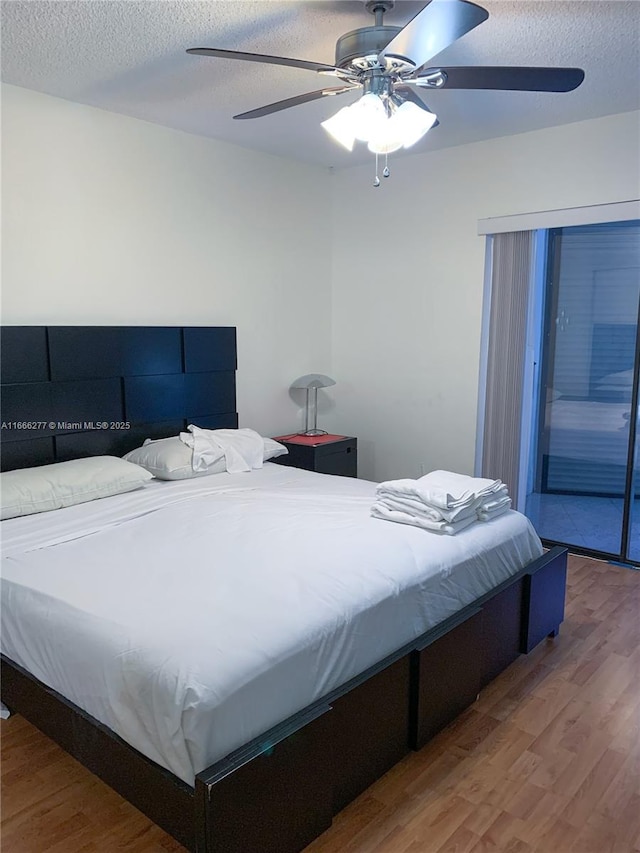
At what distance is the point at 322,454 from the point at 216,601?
2.49 metres

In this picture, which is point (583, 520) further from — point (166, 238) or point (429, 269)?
point (166, 238)

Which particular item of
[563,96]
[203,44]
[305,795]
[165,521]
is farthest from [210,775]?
[563,96]

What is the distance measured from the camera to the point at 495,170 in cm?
416

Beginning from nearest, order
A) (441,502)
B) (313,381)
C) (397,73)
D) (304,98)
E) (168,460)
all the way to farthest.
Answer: (397,73), (304,98), (441,502), (168,460), (313,381)

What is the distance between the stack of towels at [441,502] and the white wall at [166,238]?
76.2 inches

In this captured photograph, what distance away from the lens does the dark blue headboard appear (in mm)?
3246

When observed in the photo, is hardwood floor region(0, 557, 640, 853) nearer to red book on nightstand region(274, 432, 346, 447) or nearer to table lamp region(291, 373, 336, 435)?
red book on nightstand region(274, 432, 346, 447)

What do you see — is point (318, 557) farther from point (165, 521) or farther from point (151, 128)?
point (151, 128)

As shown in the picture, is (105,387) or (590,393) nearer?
(105,387)

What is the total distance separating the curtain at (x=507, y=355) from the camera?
4137 mm

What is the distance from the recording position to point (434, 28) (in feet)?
6.35

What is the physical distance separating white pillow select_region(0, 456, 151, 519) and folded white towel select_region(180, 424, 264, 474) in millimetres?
403

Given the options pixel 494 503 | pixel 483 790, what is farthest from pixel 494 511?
pixel 483 790

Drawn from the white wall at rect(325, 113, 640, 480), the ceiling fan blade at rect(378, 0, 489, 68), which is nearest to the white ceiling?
the white wall at rect(325, 113, 640, 480)
